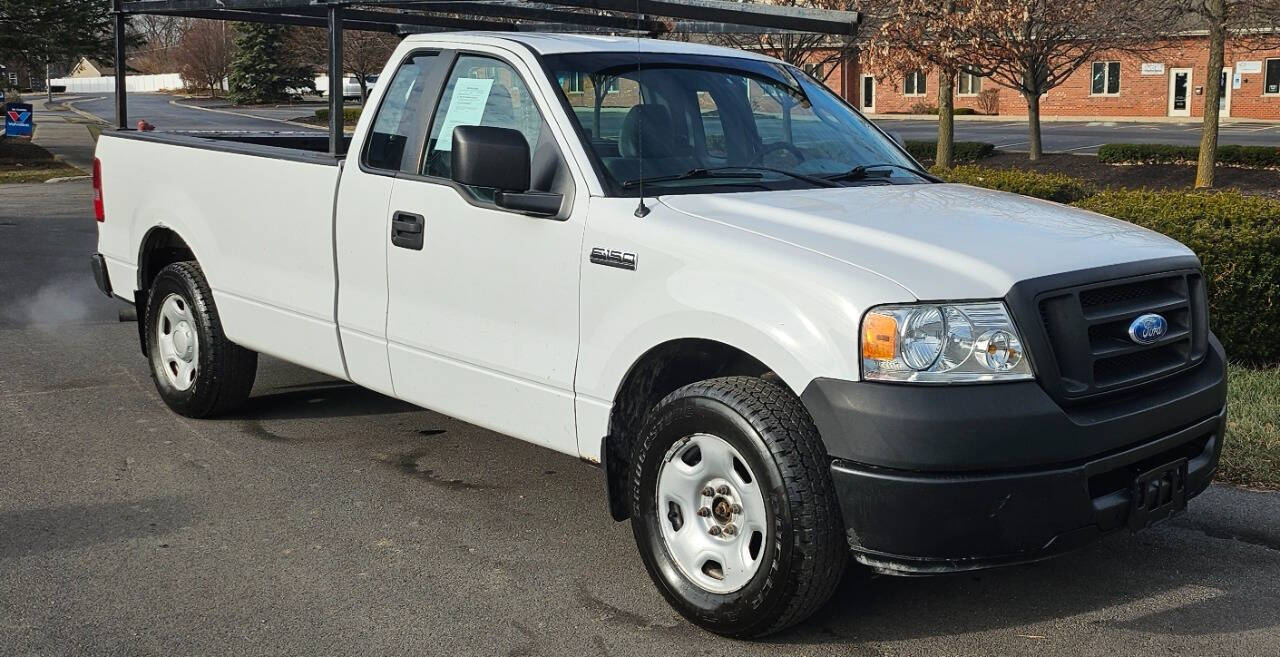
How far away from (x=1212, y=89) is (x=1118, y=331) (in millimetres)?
17417

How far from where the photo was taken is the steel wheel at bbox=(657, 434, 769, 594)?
4047 millimetres

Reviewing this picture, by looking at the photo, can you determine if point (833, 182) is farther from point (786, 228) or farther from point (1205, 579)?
point (1205, 579)

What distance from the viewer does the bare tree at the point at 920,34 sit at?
2084 cm

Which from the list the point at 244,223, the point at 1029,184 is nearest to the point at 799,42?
the point at 1029,184

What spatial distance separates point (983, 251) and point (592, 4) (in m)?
1.88

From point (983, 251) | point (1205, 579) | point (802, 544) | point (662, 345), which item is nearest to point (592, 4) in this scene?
point (662, 345)

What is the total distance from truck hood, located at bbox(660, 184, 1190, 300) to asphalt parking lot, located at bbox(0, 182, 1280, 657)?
3.24 feet

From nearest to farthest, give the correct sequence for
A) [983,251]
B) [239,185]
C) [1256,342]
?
1. [983,251]
2. [239,185]
3. [1256,342]

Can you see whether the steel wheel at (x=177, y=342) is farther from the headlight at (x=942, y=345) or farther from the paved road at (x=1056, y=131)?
the paved road at (x=1056, y=131)

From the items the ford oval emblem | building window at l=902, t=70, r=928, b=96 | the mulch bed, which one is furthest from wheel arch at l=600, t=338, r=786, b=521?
building window at l=902, t=70, r=928, b=96

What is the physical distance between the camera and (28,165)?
83.8ft

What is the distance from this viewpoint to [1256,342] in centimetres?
793

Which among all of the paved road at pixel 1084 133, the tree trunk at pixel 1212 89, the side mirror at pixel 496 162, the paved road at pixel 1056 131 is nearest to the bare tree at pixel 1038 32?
the tree trunk at pixel 1212 89

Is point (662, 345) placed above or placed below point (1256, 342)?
above
